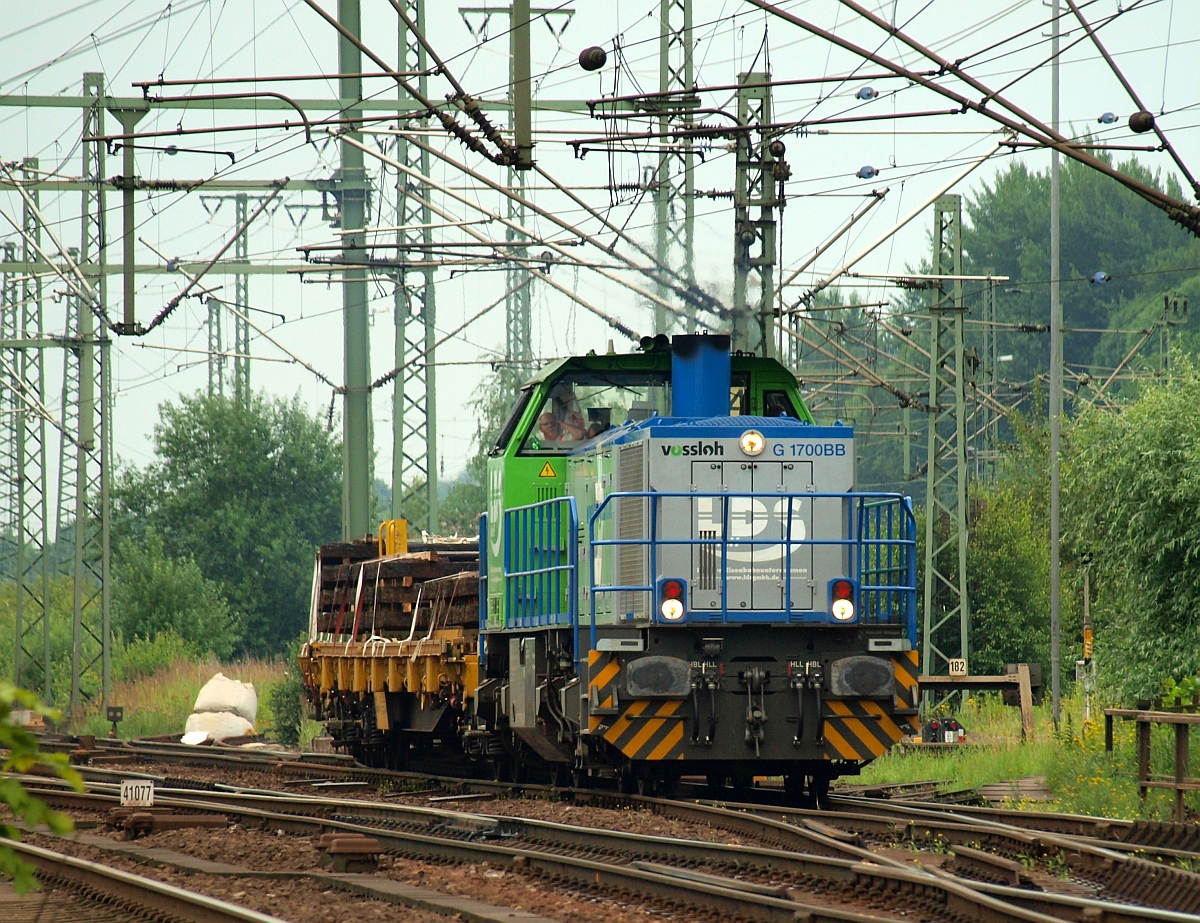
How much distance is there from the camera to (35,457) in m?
37.0

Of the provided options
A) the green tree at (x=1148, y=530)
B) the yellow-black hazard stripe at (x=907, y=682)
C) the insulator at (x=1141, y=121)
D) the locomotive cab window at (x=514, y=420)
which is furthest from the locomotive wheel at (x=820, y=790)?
the green tree at (x=1148, y=530)

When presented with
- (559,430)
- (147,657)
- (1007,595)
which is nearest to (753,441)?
(559,430)

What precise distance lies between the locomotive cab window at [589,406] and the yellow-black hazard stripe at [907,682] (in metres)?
2.70

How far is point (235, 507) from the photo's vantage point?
201 ft

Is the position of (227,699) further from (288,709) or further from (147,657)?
(147,657)

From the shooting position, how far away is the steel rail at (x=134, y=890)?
23.8ft

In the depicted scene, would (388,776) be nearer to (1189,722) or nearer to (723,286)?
(723,286)

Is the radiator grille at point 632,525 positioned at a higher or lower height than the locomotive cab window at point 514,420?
lower

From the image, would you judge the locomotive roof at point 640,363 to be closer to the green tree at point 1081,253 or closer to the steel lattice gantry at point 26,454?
the steel lattice gantry at point 26,454

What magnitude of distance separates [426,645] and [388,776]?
1336 millimetres

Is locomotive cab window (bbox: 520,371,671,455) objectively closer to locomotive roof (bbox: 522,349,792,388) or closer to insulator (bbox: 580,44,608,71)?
locomotive roof (bbox: 522,349,792,388)

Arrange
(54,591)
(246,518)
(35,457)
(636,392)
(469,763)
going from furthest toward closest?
(246,518)
(54,591)
(35,457)
(469,763)
(636,392)

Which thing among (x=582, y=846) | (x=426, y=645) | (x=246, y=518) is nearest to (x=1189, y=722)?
(x=582, y=846)

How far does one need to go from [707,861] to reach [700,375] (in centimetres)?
471
